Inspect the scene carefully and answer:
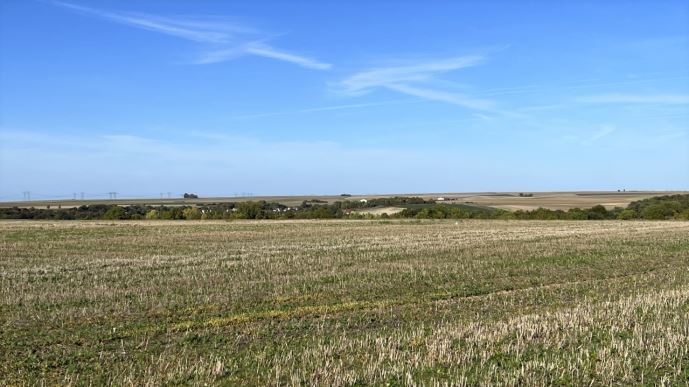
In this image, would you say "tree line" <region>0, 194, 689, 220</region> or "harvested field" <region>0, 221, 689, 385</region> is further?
"tree line" <region>0, 194, 689, 220</region>

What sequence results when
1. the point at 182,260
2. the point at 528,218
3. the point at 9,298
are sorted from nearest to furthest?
1. the point at 9,298
2. the point at 182,260
3. the point at 528,218

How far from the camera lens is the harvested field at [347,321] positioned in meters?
8.55

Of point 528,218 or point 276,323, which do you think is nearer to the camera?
point 276,323

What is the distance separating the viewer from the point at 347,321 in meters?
12.4

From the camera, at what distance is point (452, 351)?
9.38m

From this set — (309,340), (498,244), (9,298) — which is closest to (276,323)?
(309,340)

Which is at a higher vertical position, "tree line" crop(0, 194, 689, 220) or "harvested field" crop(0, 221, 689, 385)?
"tree line" crop(0, 194, 689, 220)

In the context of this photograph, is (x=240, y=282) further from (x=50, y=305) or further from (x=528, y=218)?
(x=528, y=218)

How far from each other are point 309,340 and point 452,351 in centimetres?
257

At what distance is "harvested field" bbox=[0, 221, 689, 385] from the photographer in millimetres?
8555

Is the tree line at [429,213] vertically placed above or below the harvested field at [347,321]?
above

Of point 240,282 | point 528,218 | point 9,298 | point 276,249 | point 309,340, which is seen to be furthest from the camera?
point 528,218

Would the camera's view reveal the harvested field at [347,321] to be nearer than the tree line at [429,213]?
Yes

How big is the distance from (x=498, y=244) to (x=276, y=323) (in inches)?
875
